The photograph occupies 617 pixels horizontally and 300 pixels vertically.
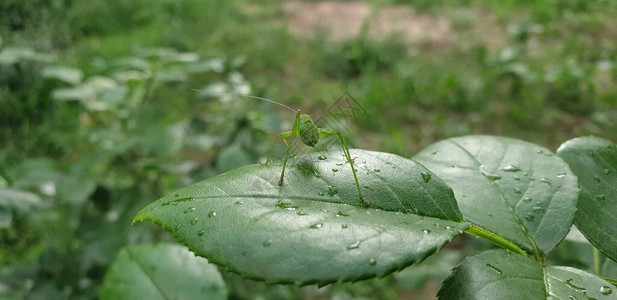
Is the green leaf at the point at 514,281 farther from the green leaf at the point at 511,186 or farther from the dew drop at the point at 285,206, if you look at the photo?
the dew drop at the point at 285,206

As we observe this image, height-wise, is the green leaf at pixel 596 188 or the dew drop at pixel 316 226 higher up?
the dew drop at pixel 316 226

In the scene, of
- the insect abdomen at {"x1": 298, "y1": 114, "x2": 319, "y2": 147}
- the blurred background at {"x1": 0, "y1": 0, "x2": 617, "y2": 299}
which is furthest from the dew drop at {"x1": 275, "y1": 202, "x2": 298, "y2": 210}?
the blurred background at {"x1": 0, "y1": 0, "x2": 617, "y2": 299}

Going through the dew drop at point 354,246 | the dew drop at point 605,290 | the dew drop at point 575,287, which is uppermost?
the dew drop at point 354,246

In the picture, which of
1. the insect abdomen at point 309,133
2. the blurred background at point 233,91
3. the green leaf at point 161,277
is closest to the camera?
the green leaf at point 161,277

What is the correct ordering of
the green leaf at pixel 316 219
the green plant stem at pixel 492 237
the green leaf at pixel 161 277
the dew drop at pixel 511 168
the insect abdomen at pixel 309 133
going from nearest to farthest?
the green leaf at pixel 316 219
the green plant stem at pixel 492 237
the dew drop at pixel 511 168
the green leaf at pixel 161 277
the insect abdomen at pixel 309 133

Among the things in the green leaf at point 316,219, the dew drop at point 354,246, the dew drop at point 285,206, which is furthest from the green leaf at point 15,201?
the dew drop at point 354,246

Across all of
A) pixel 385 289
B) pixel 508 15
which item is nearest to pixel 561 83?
pixel 508 15

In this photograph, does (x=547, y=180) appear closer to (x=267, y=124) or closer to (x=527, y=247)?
(x=527, y=247)
